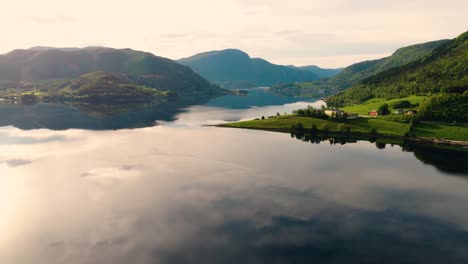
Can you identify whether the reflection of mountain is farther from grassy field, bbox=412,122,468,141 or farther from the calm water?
grassy field, bbox=412,122,468,141

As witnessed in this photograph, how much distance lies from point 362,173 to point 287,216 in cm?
5112

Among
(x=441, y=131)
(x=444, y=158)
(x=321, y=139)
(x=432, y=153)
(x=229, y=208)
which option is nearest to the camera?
(x=229, y=208)

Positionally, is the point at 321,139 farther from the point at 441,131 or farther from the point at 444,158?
the point at 441,131

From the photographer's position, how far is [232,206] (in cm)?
8875

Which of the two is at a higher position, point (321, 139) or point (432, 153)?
point (321, 139)

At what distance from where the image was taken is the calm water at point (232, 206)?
66750 mm

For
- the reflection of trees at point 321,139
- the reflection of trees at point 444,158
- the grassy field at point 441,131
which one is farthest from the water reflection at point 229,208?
the grassy field at point 441,131

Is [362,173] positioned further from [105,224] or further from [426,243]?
[105,224]

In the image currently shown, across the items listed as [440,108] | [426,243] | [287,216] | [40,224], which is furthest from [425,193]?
[440,108]

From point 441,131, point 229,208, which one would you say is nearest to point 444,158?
point 441,131

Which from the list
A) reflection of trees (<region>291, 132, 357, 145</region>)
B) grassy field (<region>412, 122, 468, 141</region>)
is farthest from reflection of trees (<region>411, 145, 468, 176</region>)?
reflection of trees (<region>291, 132, 357, 145</region>)

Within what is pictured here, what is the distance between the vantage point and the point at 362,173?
A: 395 feet

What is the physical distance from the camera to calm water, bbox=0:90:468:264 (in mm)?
66750

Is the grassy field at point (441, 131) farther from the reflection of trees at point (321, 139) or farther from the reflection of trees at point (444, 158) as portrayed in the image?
the reflection of trees at point (321, 139)
